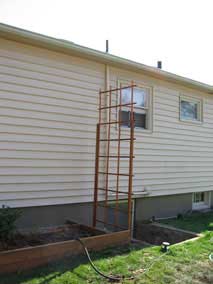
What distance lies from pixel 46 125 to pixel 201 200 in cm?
620

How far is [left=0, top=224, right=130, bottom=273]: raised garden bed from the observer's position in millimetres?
3600

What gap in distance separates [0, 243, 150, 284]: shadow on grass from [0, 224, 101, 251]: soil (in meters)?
0.53

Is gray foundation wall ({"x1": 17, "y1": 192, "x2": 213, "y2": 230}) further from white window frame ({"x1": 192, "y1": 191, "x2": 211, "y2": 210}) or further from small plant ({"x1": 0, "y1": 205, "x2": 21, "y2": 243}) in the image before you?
white window frame ({"x1": 192, "y1": 191, "x2": 211, "y2": 210})

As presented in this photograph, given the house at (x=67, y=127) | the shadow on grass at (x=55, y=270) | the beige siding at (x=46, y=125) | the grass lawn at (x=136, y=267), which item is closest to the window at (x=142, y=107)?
the house at (x=67, y=127)

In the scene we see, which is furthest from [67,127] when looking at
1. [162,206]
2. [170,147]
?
[162,206]

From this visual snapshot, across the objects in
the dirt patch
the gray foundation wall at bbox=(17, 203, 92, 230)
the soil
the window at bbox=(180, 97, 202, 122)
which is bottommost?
the dirt patch

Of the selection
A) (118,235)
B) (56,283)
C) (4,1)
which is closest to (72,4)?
(4,1)

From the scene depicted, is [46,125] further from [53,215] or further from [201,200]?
[201,200]

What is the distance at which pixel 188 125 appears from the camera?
8055 mm

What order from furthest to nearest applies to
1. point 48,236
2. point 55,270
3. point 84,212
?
point 84,212 < point 48,236 < point 55,270

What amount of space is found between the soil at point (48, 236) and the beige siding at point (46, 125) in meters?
0.51

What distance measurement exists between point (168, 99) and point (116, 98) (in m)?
1.81

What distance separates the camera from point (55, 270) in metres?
3.67

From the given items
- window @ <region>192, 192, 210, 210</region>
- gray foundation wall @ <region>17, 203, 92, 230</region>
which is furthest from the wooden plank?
window @ <region>192, 192, 210, 210</region>
